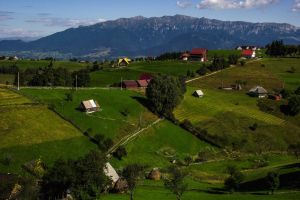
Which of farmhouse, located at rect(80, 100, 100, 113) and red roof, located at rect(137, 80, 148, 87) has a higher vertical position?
red roof, located at rect(137, 80, 148, 87)

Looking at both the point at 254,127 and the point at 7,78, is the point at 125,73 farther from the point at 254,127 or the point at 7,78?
the point at 254,127

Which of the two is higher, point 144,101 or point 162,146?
point 144,101

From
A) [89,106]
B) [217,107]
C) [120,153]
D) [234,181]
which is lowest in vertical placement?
[234,181]

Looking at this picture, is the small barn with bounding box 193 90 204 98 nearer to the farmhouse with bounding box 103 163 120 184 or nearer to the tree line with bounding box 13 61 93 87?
the tree line with bounding box 13 61 93 87

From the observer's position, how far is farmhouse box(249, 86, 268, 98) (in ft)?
503

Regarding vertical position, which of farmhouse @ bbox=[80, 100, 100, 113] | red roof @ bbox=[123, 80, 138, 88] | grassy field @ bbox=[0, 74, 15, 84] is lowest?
grassy field @ bbox=[0, 74, 15, 84]

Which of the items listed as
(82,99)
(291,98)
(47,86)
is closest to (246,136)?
(291,98)

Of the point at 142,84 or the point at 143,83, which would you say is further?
the point at 143,83

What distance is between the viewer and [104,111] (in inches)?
4579

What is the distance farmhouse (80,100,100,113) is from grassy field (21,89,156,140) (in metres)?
1.16

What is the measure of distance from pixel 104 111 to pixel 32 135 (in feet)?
77.0

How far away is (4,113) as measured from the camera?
3927 inches

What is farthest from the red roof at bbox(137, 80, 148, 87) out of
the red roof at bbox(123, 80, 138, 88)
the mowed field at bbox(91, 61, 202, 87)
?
the mowed field at bbox(91, 61, 202, 87)

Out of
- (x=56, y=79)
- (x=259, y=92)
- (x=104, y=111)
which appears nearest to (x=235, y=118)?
(x=259, y=92)
